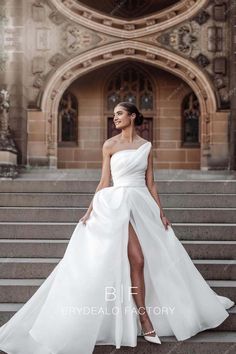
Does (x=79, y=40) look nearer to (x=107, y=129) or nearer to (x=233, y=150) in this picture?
(x=107, y=129)

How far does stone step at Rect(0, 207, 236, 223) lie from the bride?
6.33 feet

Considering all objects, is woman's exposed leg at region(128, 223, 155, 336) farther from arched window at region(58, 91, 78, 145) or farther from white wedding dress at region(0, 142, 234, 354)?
arched window at region(58, 91, 78, 145)

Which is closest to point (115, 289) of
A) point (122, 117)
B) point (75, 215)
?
point (122, 117)

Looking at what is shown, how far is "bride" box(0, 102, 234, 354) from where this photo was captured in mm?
3844

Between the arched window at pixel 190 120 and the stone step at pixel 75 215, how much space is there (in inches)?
288

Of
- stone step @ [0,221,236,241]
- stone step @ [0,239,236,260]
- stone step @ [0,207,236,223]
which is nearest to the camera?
stone step @ [0,239,236,260]

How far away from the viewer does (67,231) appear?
586 centimetres

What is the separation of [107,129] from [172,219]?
7.79 metres

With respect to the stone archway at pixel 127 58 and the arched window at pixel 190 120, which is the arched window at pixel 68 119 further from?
the arched window at pixel 190 120

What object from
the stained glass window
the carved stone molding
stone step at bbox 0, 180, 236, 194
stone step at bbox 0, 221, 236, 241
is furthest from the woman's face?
the stained glass window

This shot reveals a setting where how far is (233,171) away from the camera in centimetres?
1149

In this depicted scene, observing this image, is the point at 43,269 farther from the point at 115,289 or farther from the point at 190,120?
the point at 190,120

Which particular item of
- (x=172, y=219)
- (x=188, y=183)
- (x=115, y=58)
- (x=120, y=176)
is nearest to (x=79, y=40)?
(x=115, y=58)

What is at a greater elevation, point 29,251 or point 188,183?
point 188,183
